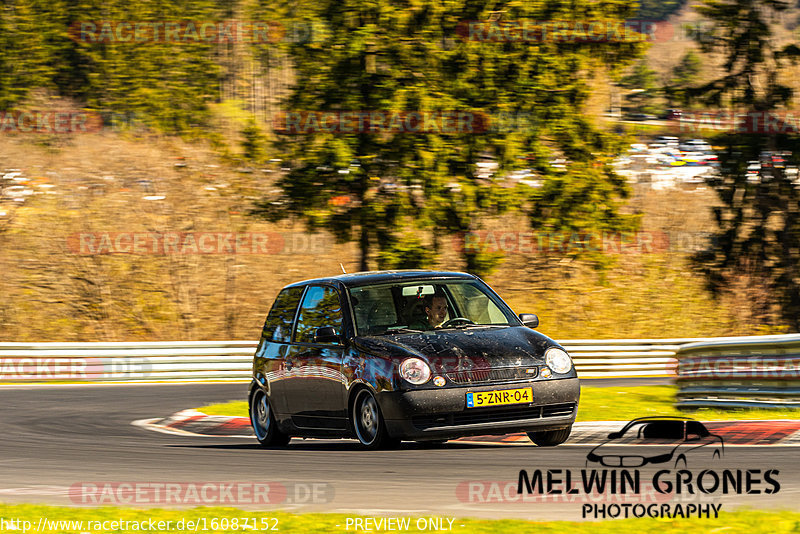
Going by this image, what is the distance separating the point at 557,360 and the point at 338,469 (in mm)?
2097

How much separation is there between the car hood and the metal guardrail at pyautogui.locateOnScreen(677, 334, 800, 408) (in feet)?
12.0

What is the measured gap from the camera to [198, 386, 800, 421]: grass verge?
12.7 metres

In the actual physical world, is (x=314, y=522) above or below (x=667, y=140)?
above

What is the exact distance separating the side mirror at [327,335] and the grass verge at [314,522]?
3.04m

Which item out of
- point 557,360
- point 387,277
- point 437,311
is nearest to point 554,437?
point 557,360

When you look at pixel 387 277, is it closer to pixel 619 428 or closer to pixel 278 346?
pixel 278 346

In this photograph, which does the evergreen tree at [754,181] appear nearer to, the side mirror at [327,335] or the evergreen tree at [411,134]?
the evergreen tree at [411,134]

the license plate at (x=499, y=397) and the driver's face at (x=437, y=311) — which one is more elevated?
the driver's face at (x=437, y=311)

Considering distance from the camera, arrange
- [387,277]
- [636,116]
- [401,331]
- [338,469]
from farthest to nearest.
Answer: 1. [636,116]
2. [387,277]
3. [401,331]
4. [338,469]

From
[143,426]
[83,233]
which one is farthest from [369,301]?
[83,233]

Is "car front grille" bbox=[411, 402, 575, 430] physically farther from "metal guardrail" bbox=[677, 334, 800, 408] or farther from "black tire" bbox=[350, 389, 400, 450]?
"metal guardrail" bbox=[677, 334, 800, 408]

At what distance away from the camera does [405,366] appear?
9.38 metres

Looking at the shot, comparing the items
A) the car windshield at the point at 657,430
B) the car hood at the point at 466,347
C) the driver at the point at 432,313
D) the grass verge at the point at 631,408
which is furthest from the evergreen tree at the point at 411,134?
the car hood at the point at 466,347

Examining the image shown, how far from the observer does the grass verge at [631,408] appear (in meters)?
12.7
